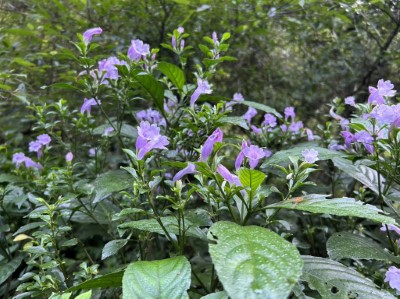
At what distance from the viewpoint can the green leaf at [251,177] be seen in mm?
1057

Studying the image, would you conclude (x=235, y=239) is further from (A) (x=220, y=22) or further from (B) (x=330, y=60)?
(B) (x=330, y=60)

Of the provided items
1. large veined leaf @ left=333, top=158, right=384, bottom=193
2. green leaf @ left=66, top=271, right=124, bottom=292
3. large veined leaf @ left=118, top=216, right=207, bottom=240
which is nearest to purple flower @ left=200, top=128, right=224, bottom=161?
large veined leaf @ left=118, top=216, right=207, bottom=240

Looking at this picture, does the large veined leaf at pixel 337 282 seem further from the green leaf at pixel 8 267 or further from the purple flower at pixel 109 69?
the green leaf at pixel 8 267

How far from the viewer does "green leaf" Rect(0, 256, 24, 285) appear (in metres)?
1.60

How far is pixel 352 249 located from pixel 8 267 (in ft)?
4.31

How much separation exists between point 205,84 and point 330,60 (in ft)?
5.79

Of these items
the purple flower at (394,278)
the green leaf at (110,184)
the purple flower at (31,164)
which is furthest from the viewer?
the purple flower at (31,164)

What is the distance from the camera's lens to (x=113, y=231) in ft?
5.69

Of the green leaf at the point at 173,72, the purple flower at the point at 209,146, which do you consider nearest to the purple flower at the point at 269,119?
the green leaf at the point at 173,72

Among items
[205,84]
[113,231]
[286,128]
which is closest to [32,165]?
[113,231]

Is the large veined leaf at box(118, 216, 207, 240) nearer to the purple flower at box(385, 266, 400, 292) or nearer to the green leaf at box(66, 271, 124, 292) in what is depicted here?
the green leaf at box(66, 271, 124, 292)

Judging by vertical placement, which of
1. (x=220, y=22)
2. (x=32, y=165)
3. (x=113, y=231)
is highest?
(x=220, y=22)

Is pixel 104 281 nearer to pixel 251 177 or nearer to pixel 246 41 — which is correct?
pixel 251 177

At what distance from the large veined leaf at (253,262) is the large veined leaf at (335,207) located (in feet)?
0.42
